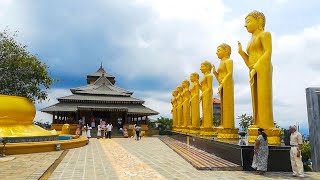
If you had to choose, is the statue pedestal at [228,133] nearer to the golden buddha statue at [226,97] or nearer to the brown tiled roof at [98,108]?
the golden buddha statue at [226,97]

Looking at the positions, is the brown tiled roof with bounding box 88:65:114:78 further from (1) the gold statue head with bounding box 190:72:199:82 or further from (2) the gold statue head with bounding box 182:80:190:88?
(1) the gold statue head with bounding box 190:72:199:82

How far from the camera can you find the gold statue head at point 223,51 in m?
14.4

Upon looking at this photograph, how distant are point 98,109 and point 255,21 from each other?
1050 inches

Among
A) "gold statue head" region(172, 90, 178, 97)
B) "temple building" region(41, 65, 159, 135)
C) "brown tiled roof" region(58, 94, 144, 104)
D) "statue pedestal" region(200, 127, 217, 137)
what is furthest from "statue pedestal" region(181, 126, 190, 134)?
"brown tiled roof" region(58, 94, 144, 104)

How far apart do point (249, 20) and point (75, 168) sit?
7.47 meters

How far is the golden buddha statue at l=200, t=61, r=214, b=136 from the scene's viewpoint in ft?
55.2

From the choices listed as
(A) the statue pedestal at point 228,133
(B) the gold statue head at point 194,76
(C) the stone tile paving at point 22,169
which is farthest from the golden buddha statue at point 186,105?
(C) the stone tile paving at point 22,169

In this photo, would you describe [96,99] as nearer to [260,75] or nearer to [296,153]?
[260,75]

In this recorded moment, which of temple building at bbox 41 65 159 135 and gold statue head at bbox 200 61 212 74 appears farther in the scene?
temple building at bbox 41 65 159 135

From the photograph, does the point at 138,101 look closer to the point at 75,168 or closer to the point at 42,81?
the point at 42,81

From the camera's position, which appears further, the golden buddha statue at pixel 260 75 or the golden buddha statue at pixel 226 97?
the golden buddha statue at pixel 226 97

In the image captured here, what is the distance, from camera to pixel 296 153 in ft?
28.0

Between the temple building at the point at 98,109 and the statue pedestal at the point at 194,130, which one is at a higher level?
the temple building at the point at 98,109

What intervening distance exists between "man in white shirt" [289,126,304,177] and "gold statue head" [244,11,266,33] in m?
3.81
